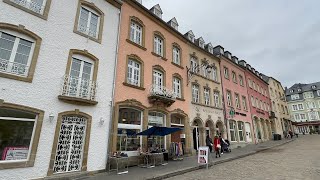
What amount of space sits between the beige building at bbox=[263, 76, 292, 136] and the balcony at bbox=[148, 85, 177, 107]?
26644 mm

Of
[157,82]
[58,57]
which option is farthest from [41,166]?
[157,82]

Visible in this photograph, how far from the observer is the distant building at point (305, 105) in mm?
56156

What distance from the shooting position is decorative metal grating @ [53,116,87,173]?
29.3 ft

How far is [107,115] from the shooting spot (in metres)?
11.0

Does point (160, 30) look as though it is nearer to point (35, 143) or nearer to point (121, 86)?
point (121, 86)

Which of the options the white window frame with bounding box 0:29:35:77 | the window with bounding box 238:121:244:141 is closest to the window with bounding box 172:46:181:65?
the white window frame with bounding box 0:29:35:77

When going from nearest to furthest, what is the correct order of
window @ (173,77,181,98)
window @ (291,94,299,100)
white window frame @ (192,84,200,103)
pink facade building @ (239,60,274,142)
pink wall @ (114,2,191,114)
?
pink wall @ (114,2,191,114) < window @ (173,77,181,98) < white window frame @ (192,84,200,103) < pink facade building @ (239,60,274,142) < window @ (291,94,299,100)

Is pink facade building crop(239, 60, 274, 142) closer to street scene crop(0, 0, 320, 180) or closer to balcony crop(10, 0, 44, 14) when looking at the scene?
street scene crop(0, 0, 320, 180)

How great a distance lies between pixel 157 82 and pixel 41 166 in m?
9.34

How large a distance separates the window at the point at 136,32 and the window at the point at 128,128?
17.6 ft

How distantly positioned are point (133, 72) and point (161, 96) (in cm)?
265

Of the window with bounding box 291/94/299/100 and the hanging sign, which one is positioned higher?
the window with bounding box 291/94/299/100

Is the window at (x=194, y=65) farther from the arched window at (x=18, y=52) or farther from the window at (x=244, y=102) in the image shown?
the arched window at (x=18, y=52)

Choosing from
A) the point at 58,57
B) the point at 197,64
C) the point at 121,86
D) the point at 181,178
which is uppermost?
the point at 197,64
